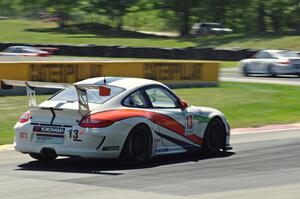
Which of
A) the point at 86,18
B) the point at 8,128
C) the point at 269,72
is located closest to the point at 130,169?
the point at 8,128

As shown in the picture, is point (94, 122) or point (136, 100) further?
point (136, 100)

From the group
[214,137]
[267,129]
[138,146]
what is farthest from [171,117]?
[267,129]

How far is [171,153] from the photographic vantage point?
1161 cm

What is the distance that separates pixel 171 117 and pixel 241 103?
11.6m

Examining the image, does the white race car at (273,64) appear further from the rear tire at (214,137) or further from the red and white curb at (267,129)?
the rear tire at (214,137)

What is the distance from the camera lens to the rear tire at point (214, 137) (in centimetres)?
1229

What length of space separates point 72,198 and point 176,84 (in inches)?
745

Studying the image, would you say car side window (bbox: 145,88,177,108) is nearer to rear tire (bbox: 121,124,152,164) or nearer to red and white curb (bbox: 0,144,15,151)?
rear tire (bbox: 121,124,152,164)

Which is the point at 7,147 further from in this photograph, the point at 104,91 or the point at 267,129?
the point at 267,129

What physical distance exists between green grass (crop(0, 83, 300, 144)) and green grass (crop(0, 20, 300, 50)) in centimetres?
2662

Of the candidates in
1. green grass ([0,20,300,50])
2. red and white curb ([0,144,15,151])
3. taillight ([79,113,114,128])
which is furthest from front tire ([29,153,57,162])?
green grass ([0,20,300,50])

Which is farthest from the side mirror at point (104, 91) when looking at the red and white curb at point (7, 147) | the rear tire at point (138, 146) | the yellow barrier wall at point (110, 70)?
the yellow barrier wall at point (110, 70)

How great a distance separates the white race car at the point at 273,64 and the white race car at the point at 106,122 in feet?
75.1

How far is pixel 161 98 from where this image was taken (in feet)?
37.9
